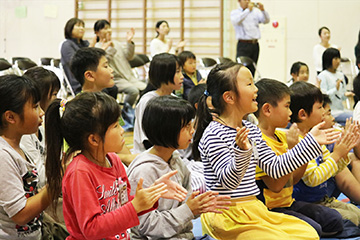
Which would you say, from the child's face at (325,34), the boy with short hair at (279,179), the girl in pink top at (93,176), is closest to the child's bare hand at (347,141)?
the boy with short hair at (279,179)

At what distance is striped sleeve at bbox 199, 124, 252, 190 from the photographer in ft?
5.80

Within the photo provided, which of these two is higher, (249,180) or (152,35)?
(152,35)

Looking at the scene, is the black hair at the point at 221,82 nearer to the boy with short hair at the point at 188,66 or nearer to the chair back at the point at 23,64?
the boy with short hair at the point at 188,66

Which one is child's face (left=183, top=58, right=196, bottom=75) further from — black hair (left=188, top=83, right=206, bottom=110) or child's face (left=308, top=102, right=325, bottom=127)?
child's face (left=308, top=102, right=325, bottom=127)

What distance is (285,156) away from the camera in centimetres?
200

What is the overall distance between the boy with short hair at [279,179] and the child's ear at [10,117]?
1.07 meters

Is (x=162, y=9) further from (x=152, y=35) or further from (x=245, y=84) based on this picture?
(x=245, y=84)

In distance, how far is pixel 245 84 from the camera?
2027mm

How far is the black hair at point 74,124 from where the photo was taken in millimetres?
1492

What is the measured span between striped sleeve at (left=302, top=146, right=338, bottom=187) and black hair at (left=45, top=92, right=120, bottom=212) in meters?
1.16

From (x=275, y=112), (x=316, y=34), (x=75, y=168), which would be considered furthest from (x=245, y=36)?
(x=75, y=168)

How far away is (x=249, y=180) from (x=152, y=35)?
24.6 feet

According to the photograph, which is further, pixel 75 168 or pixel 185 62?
pixel 185 62

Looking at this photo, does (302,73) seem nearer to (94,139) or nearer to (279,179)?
(279,179)
